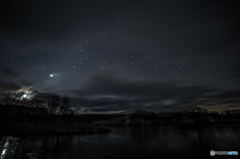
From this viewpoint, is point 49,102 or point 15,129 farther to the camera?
point 49,102

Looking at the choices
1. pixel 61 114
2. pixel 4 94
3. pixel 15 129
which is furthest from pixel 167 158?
pixel 61 114

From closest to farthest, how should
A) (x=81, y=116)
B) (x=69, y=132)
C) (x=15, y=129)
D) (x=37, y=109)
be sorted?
1. (x=15, y=129)
2. (x=69, y=132)
3. (x=37, y=109)
4. (x=81, y=116)

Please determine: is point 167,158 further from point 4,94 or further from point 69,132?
point 4,94

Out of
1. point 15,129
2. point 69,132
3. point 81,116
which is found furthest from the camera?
point 81,116

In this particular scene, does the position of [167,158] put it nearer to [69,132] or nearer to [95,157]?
[95,157]

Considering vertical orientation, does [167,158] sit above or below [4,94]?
below

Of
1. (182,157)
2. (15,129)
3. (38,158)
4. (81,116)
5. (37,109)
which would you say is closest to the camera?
(38,158)

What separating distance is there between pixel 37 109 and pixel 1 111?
60.3 feet

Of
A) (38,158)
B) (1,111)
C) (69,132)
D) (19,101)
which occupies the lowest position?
(69,132)

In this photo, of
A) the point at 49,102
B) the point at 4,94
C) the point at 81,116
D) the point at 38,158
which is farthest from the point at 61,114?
the point at 38,158

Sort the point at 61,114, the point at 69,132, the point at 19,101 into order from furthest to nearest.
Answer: the point at 61,114, the point at 69,132, the point at 19,101

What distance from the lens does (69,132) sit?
32.4m

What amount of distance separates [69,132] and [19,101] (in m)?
14.9

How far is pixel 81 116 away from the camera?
2434 inches
